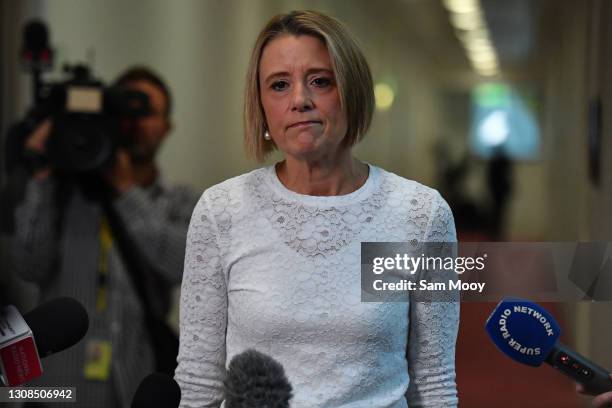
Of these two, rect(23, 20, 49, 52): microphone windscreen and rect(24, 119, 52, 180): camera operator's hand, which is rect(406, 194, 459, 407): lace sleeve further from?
rect(23, 20, 49, 52): microphone windscreen

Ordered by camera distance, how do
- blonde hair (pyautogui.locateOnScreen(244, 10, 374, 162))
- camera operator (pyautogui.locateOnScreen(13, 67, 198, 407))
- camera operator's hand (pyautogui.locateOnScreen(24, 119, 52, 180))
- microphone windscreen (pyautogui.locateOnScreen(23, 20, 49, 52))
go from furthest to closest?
microphone windscreen (pyautogui.locateOnScreen(23, 20, 49, 52)), camera operator's hand (pyautogui.locateOnScreen(24, 119, 52, 180)), camera operator (pyautogui.locateOnScreen(13, 67, 198, 407)), blonde hair (pyautogui.locateOnScreen(244, 10, 374, 162))

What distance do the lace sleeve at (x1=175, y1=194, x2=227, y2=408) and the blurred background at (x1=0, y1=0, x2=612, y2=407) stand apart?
14 cm

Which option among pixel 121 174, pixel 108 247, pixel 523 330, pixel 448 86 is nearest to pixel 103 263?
pixel 108 247

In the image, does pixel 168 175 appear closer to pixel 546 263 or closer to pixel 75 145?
pixel 75 145

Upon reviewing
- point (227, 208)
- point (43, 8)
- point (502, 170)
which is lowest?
point (502, 170)

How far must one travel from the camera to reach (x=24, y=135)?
192 cm

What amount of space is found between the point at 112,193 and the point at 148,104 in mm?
243

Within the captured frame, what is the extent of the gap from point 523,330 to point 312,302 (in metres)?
0.28

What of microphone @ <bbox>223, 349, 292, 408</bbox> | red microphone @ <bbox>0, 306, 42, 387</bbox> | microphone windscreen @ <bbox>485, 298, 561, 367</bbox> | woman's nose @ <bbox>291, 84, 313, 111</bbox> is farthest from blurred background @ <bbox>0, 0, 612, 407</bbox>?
red microphone @ <bbox>0, 306, 42, 387</bbox>

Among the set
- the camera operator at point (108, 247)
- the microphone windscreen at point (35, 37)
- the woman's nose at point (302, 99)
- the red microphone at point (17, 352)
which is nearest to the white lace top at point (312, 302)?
the woman's nose at point (302, 99)

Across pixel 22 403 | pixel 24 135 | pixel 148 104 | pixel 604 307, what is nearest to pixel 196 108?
pixel 148 104

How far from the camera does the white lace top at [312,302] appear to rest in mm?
1220

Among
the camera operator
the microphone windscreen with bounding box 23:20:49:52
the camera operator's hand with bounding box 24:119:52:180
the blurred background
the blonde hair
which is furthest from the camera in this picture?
the microphone windscreen with bounding box 23:20:49:52

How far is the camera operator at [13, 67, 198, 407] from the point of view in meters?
1.76
